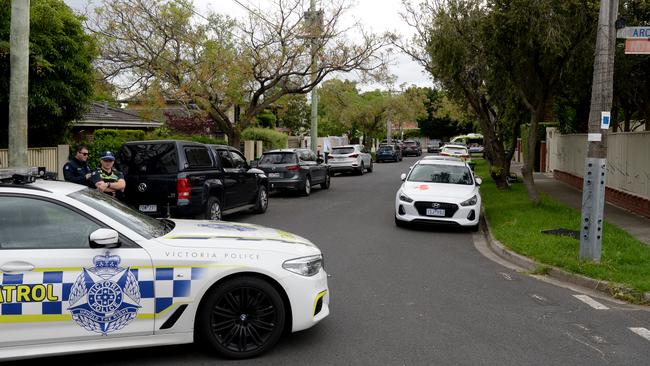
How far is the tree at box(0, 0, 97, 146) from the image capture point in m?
13.3

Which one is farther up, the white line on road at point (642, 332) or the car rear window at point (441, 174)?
the car rear window at point (441, 174)

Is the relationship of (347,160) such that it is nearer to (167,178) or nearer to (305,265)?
(167,178)

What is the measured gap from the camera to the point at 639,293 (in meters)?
7.04

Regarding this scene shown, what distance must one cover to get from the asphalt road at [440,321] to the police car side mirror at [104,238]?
1054mm

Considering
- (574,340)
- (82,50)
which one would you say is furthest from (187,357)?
(82,50)

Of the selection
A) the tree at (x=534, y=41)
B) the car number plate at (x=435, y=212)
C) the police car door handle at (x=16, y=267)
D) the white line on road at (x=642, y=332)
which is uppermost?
the tree at (x=534, y=41)

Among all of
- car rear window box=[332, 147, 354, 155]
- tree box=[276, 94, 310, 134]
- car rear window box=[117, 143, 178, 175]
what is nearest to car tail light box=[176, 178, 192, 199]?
car rear window box=[117, 143, 178, 175]

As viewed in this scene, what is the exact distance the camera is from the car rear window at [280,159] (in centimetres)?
1888

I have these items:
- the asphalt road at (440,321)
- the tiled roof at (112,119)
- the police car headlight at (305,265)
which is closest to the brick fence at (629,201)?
the asphalt road at (440,321)

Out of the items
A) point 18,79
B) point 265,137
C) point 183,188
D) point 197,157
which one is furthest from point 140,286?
point 265,137

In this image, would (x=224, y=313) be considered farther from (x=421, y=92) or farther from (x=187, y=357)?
(x=421, y=92)

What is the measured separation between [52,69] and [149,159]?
4799 millimetres

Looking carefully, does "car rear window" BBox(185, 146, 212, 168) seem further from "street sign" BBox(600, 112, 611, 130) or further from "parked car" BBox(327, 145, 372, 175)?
"parked car" BBox(327, 145, 372, 175)

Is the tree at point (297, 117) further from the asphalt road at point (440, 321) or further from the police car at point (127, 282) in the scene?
the police car at point (127, 282)
